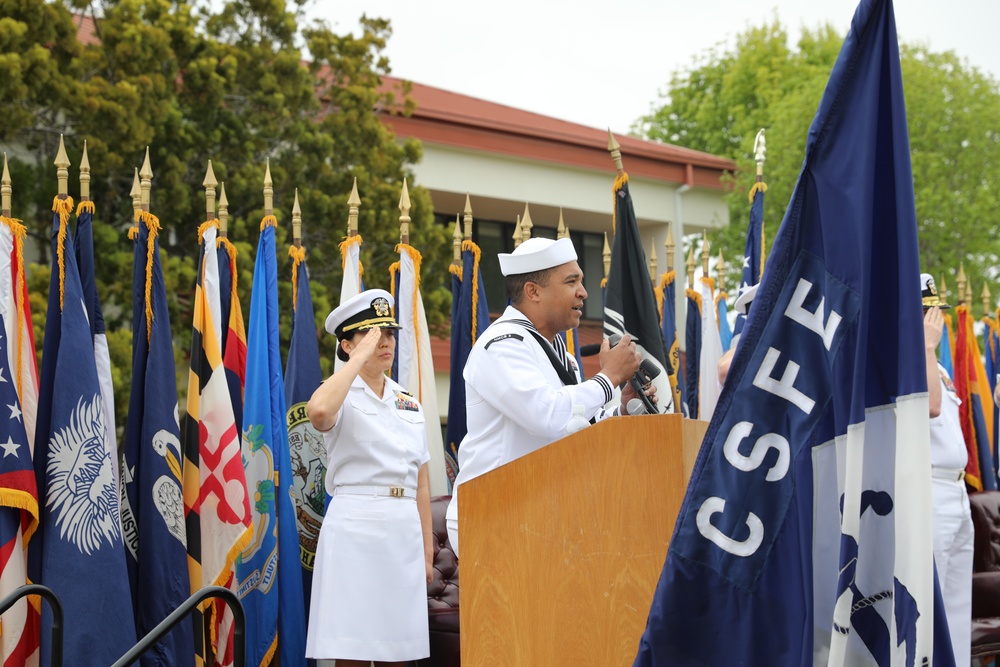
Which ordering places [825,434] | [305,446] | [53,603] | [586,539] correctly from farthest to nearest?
1. [305,446]
2. [53,603]
3. [586,539]
4. [825,434]

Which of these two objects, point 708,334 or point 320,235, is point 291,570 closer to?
point 708,334

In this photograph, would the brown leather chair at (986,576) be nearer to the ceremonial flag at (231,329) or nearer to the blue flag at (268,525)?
the blue flag at (268,525)

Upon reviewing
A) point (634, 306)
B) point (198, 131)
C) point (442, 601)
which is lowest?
point (442, 601)

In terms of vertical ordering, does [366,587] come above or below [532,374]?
below

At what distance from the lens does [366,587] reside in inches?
205

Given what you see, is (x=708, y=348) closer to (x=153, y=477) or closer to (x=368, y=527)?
(x=368, y=527)

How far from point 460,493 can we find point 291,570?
3196mm

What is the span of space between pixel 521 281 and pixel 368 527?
1.63 metres

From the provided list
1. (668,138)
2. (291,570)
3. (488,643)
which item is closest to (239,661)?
(488,643)

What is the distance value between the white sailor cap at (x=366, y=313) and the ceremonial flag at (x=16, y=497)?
1.54m

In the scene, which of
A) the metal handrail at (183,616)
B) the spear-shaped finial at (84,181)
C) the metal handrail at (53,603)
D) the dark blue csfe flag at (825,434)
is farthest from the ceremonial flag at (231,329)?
the dark blue csfe flag at (825,434)

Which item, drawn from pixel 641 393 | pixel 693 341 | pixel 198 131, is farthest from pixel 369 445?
pixel 198 131

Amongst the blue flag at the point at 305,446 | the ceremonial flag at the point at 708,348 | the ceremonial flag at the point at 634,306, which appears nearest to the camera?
the ceremonial flag at the point at 634,306

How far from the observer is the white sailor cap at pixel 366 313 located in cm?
554
